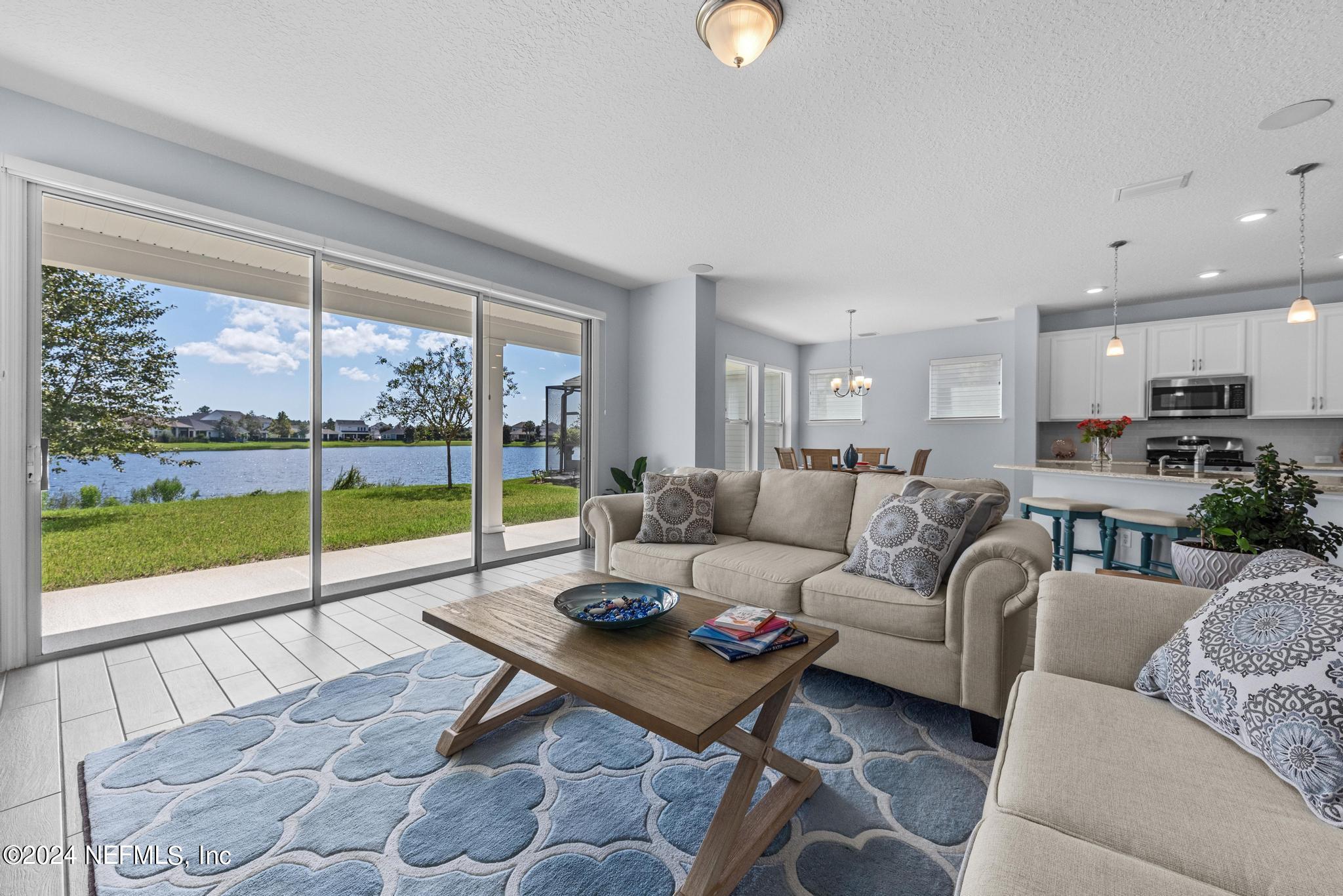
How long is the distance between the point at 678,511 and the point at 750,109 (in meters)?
2.03

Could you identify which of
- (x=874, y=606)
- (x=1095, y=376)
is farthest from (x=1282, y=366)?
(x=874, y=606)

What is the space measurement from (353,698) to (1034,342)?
22.3 ft

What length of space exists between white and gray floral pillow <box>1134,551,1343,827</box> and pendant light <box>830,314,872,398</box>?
17.5 feet

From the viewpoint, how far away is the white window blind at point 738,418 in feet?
24.0

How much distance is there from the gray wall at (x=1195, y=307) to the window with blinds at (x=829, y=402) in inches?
96.1

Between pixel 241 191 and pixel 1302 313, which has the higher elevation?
pixel 241 191

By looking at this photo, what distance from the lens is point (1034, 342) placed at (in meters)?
5.86

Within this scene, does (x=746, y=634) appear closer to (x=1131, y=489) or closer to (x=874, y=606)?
(x=874, y=606)

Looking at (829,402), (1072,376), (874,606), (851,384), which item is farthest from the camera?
(829,402)

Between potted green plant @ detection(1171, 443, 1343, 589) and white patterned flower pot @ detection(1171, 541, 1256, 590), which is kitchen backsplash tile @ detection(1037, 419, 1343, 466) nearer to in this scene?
potted green plant @ detection(1171, 443, 1343, 589)

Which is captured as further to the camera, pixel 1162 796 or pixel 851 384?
pixel 851 384

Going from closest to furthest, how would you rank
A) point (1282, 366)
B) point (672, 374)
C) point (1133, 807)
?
point (1133, 807) < point (1282, 366) < point (672, 374)

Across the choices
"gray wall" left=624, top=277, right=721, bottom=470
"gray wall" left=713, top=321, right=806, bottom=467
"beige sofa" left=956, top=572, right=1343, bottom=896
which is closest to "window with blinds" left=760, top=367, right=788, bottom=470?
"gray wall" left=713, top=321, right=806, bottom=467

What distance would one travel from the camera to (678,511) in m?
→ 3.06
